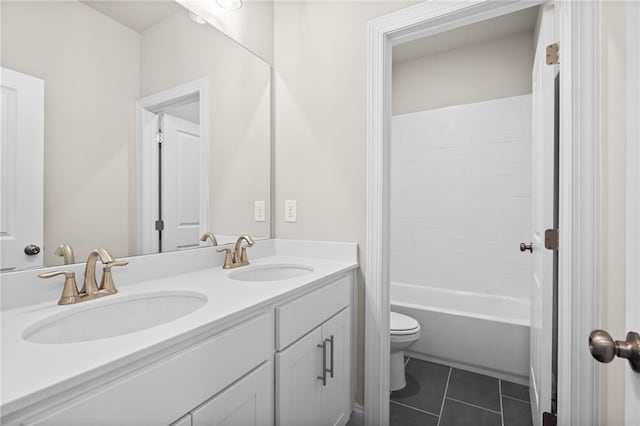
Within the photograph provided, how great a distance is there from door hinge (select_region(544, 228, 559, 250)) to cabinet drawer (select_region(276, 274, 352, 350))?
844mm

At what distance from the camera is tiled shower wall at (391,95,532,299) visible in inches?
98.7

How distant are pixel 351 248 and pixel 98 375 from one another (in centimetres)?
120

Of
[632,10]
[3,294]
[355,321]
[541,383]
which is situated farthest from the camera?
[355,321]

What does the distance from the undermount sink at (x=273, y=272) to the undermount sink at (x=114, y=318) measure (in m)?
0.43

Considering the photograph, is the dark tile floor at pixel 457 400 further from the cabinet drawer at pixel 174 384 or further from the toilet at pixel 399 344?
the cabinet drawer at pixel 174 384

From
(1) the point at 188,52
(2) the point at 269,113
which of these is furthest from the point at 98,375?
(2) the point at 269,113

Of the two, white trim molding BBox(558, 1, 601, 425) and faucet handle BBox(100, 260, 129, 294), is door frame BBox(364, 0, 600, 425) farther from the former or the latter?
faucet handle BBox(100, 260, 129, 294)

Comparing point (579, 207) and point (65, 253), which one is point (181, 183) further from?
point (579, 207)

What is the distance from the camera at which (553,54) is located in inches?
49.1

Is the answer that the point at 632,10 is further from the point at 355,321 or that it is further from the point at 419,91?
the point at 419,91

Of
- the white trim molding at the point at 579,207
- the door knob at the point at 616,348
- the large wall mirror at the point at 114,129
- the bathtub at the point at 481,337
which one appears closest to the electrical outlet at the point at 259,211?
the large wall mirror at the point at 114,129

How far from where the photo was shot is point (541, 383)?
4.41 ft

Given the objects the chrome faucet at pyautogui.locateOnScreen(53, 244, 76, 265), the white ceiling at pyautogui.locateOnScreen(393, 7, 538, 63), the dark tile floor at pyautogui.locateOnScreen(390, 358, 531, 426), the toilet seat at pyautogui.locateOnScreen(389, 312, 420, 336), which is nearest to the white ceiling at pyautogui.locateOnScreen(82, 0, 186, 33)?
the chrome faucet at pyautogui.locateOnScreen(53, 244, 76, 265)

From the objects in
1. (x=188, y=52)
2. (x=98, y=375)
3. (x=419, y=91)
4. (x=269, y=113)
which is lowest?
(x=98, y=375)
